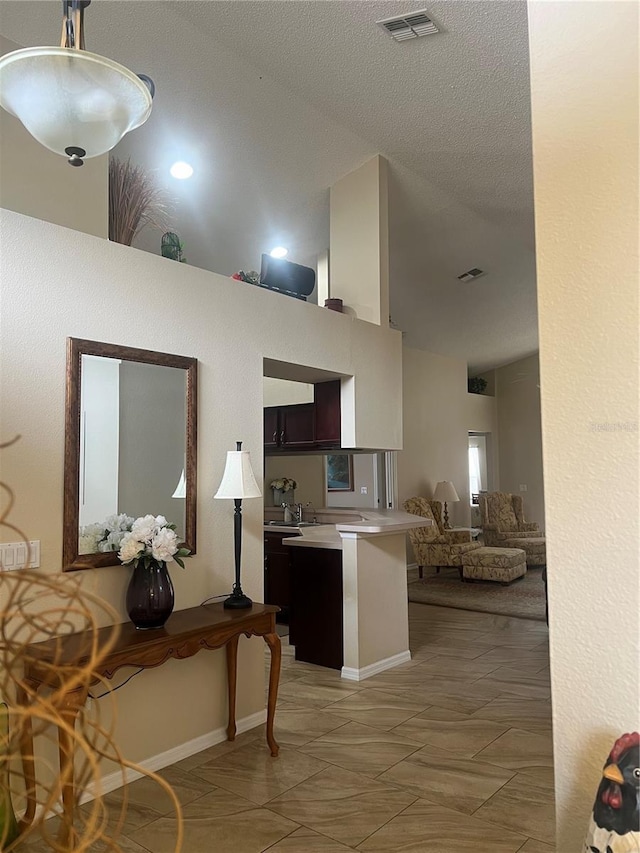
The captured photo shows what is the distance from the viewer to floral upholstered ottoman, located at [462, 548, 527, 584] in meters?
7.89

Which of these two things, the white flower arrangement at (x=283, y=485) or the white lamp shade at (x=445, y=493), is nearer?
the white flower arrangement at (x=283, y=485)

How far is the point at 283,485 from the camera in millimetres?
7051

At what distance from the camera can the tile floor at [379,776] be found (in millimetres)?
2557

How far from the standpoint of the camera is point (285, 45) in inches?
144

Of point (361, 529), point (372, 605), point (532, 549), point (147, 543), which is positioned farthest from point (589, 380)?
point (532, 549)

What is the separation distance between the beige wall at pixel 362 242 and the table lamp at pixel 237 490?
1950 millimetres

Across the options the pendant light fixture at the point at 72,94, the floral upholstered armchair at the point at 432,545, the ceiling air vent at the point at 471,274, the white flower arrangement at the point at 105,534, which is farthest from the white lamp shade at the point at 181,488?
the floral upholstered armchair at the point at 432,545

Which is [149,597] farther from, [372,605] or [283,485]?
[283,485]

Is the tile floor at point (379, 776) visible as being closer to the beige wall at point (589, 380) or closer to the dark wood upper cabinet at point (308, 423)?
the beige wall at point (589, 380)

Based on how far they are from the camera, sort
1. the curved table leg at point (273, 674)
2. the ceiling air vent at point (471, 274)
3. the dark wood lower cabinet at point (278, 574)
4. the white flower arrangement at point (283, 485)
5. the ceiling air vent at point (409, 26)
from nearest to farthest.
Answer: the ceiling air vent at point (409, 26)
the curved table leg at point (273, 674)
the dark wood lower cabinet at point (278, 574)
the ceiling air vent at point (471, 274)
the white flower arrangement at point (283, 485)

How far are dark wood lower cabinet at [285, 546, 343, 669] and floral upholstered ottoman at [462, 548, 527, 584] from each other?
369 centimetres

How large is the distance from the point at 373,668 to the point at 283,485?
2.78 meters

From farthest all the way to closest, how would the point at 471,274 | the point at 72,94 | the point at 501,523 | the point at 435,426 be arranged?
1. the point at 501,523
2. the point at 435,426
3. the point at 471,274
4. the point at 72,94

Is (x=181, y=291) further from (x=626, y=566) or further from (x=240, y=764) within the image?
(x=626, y=566)
